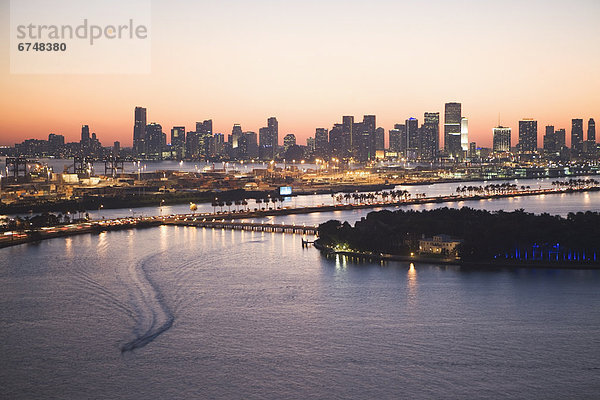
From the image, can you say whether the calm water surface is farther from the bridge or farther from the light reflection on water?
the bridge

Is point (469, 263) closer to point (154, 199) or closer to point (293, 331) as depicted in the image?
point (293, 331)

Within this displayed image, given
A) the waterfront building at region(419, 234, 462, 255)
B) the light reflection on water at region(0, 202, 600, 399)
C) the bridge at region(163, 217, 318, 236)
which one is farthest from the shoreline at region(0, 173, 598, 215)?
the waterfront building at region(419, 234, 462, 255)

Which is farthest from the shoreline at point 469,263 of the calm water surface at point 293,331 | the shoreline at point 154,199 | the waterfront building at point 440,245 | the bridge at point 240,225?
the shoreline at point 154,199

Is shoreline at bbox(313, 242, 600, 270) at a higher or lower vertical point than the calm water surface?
higher

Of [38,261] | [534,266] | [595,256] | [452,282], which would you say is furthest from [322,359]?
[38,261]

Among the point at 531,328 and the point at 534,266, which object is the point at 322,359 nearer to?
the point at 531,328

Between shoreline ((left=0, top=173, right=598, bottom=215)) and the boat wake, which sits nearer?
the boat wake

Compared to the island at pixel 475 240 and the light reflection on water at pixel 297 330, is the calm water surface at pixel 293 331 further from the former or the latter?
the island at pixel 475 240
